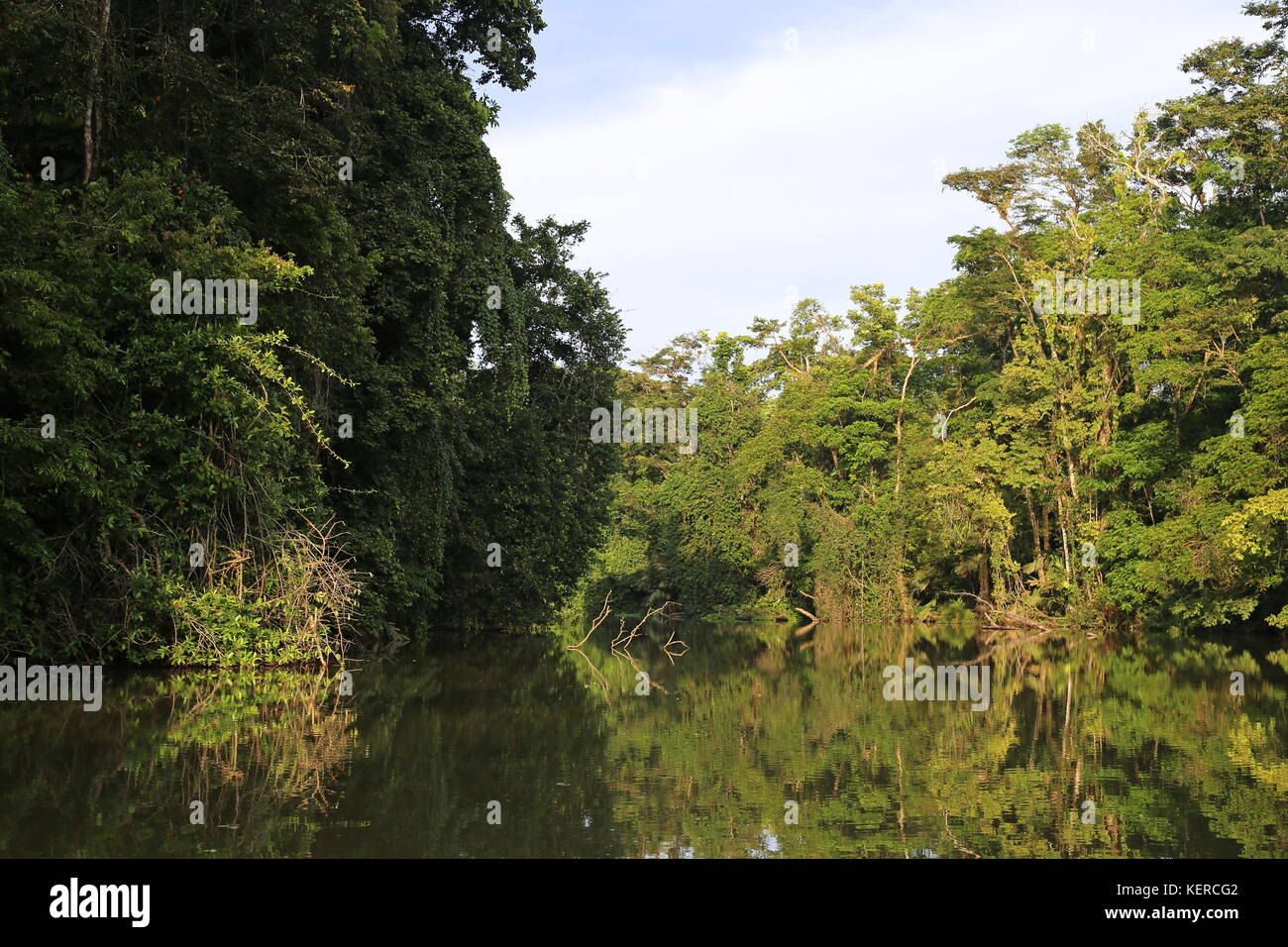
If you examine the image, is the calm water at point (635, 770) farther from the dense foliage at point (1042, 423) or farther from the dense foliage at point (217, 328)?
the dense foliage at point (1042, 423)

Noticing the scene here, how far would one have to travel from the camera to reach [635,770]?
930 centimetres

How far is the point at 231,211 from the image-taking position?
15.9 meters

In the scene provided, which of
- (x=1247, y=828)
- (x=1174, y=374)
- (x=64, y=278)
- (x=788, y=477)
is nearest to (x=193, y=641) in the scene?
(x=64, y=278)

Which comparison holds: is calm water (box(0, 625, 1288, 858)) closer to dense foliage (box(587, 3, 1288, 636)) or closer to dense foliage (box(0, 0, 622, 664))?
dense foliage (box(0, 0, 622, 664))

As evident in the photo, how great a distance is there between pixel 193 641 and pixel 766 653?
13643mm

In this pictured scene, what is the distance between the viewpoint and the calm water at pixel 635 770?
6.77 meters

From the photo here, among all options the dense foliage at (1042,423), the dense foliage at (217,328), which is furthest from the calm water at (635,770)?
the dense foliage at (1042,423)

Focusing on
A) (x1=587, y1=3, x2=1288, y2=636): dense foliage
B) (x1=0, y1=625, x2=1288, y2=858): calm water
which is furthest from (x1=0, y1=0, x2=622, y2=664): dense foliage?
(x1=587, y1=3, x2=1288, y2=636): dense foliage

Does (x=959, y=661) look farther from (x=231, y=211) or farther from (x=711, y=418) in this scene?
(x=711, y=418)

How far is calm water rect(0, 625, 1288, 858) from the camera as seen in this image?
6773 mm

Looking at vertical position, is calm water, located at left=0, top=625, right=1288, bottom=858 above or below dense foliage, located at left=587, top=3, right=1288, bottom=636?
below

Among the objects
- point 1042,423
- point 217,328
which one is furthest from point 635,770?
point 1042,423

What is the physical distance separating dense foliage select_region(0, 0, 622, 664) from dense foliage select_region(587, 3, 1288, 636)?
56.9 ft

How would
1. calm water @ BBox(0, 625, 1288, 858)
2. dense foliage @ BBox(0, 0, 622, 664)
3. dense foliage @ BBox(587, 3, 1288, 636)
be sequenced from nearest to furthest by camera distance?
calm water @ BBox(0, 625, 1288, 858), dense foliage @ BBox(0, 0, 622, 664), dense foliage @ BBox(587, 3, 1288, 636)
